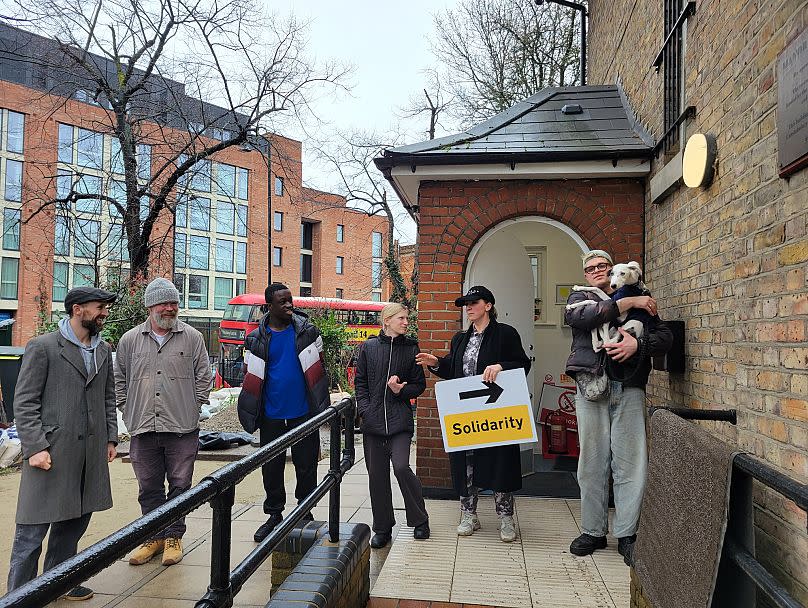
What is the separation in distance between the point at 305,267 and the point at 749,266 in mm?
52037

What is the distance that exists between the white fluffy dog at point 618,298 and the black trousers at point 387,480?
5.08 ft

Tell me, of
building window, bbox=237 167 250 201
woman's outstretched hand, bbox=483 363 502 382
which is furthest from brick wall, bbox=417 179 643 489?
building window, bbox=237 167 250 201

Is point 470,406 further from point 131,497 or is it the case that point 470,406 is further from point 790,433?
point 131,497

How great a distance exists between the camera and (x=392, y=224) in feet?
87.2

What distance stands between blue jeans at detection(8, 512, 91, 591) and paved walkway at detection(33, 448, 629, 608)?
311 millimetres

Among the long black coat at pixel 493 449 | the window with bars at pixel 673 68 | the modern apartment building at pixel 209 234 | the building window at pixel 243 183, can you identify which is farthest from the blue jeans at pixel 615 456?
the building window at pixel 243 183

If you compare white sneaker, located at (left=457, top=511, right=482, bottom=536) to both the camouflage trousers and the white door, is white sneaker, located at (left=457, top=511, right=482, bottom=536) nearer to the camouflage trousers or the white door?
the camouflage trousers

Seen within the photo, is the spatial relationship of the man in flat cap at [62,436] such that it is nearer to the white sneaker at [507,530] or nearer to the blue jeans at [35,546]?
the blue jeans at [35,546]

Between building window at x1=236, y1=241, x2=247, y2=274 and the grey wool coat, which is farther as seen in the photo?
building window at x1=236, y1=241, x2=247, y2=274

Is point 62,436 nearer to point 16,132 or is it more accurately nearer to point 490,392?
point 490,392

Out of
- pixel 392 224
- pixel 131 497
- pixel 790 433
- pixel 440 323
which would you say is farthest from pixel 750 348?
pixel 392 224

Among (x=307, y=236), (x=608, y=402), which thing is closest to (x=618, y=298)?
(x=608, y=402)

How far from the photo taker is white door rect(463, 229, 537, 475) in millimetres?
6257

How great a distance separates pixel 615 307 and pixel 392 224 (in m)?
22.9
